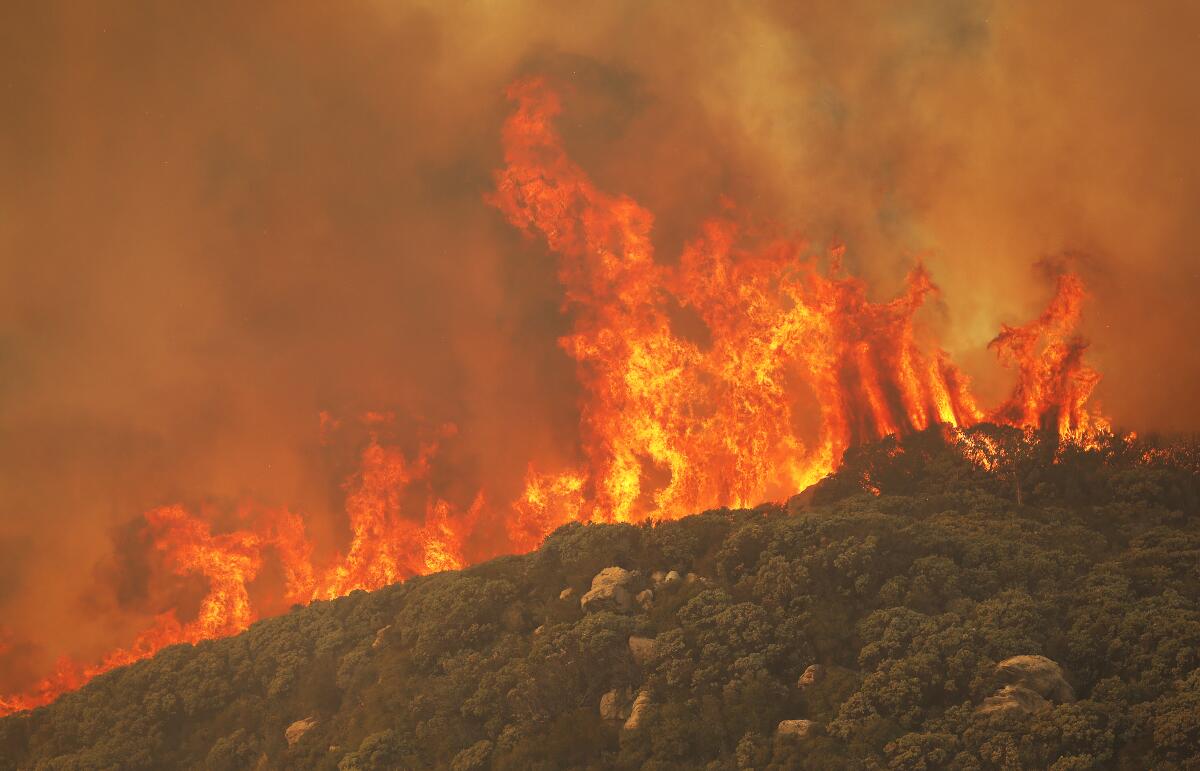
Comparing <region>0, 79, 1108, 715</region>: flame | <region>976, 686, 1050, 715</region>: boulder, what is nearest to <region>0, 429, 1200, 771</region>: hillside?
<region>976, 686, 1050, 715</region>: boulder

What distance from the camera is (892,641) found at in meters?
41.2

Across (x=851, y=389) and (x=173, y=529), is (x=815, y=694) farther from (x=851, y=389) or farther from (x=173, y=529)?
(x=173, y=529)

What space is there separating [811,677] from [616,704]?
8.10m

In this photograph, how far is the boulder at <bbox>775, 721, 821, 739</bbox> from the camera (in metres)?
38.1

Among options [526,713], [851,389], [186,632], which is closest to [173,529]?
[186,632]

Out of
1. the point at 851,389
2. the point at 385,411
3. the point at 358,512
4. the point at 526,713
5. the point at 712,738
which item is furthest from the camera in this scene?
the point at 385,411

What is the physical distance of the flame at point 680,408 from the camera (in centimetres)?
6894

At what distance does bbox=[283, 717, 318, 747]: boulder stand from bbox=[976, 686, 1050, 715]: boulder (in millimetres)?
29772

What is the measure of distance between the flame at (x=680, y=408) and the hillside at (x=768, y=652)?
8.15 meters

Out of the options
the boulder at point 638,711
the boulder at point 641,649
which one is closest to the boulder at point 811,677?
the boulder at point 638,711

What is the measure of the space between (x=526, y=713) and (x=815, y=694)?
39.4 feet

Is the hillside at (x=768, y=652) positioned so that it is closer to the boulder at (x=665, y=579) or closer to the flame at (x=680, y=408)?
the boulder at (x=665, y=579)

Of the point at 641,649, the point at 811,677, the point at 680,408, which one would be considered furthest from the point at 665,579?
the point at 680,408

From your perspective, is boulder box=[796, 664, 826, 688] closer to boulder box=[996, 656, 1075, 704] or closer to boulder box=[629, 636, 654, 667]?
boulder box=[629, 636, 654, 667]
